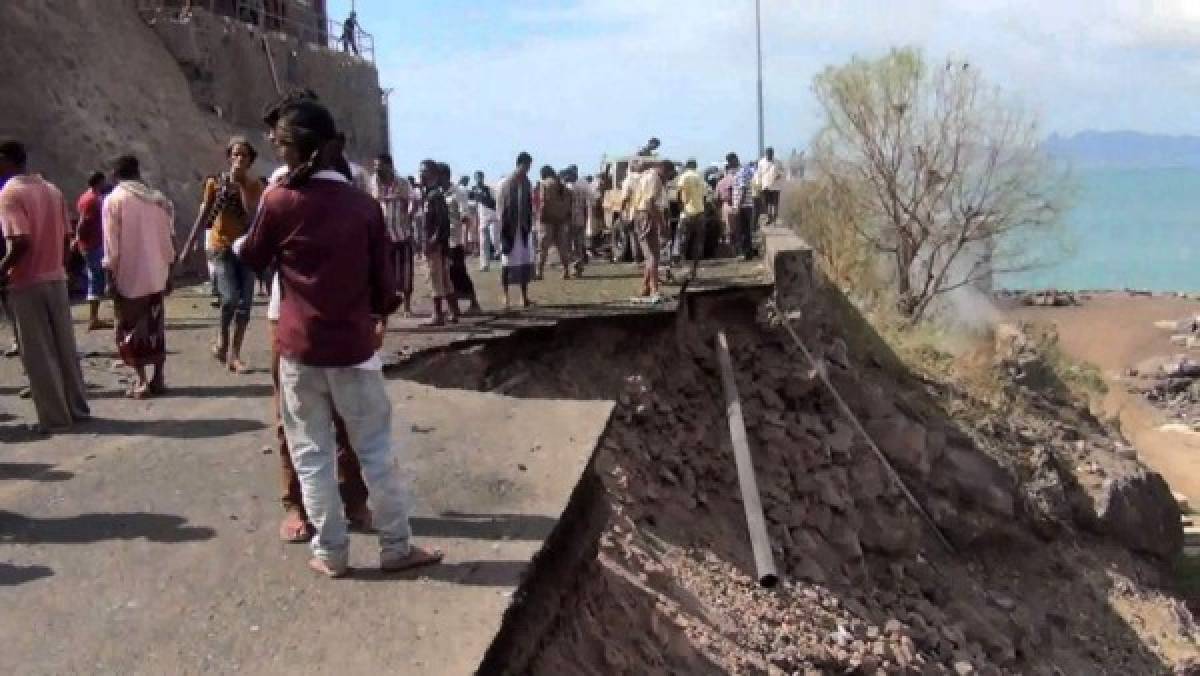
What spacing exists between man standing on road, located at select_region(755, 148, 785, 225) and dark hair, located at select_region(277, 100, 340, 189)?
16524mm

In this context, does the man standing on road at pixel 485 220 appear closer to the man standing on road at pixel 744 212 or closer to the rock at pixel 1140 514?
the man standing on road at pixel 744 212

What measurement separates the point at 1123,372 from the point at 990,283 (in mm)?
13861

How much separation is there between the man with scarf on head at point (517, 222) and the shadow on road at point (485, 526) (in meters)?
7.89

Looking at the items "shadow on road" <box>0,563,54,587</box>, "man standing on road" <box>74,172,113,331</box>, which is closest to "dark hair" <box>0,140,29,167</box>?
"shadow on road" <box>0,563,54,587</box>

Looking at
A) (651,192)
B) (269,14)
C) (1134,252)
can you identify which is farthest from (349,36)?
(1134,252)

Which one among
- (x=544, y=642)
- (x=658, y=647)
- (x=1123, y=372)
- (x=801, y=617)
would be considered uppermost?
(x=544, y=642)

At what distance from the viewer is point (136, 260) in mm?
8742

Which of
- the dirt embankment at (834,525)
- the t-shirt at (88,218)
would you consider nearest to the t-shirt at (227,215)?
the dirt embankment at (834,525)

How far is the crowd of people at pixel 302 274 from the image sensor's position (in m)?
4.94

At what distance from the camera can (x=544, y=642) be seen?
5441 mm

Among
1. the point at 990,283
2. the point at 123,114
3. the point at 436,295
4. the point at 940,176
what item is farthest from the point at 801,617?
the point at 990,283

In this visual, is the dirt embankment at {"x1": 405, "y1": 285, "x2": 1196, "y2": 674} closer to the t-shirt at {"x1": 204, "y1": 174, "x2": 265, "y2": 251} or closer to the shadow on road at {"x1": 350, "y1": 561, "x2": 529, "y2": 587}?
the shadow on road at {"x1": 350, "y1": 561, "x2": 529, "y2": 587}

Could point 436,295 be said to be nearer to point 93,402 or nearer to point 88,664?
point 93,402

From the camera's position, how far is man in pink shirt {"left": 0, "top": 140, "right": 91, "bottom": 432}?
7762 millimetres
